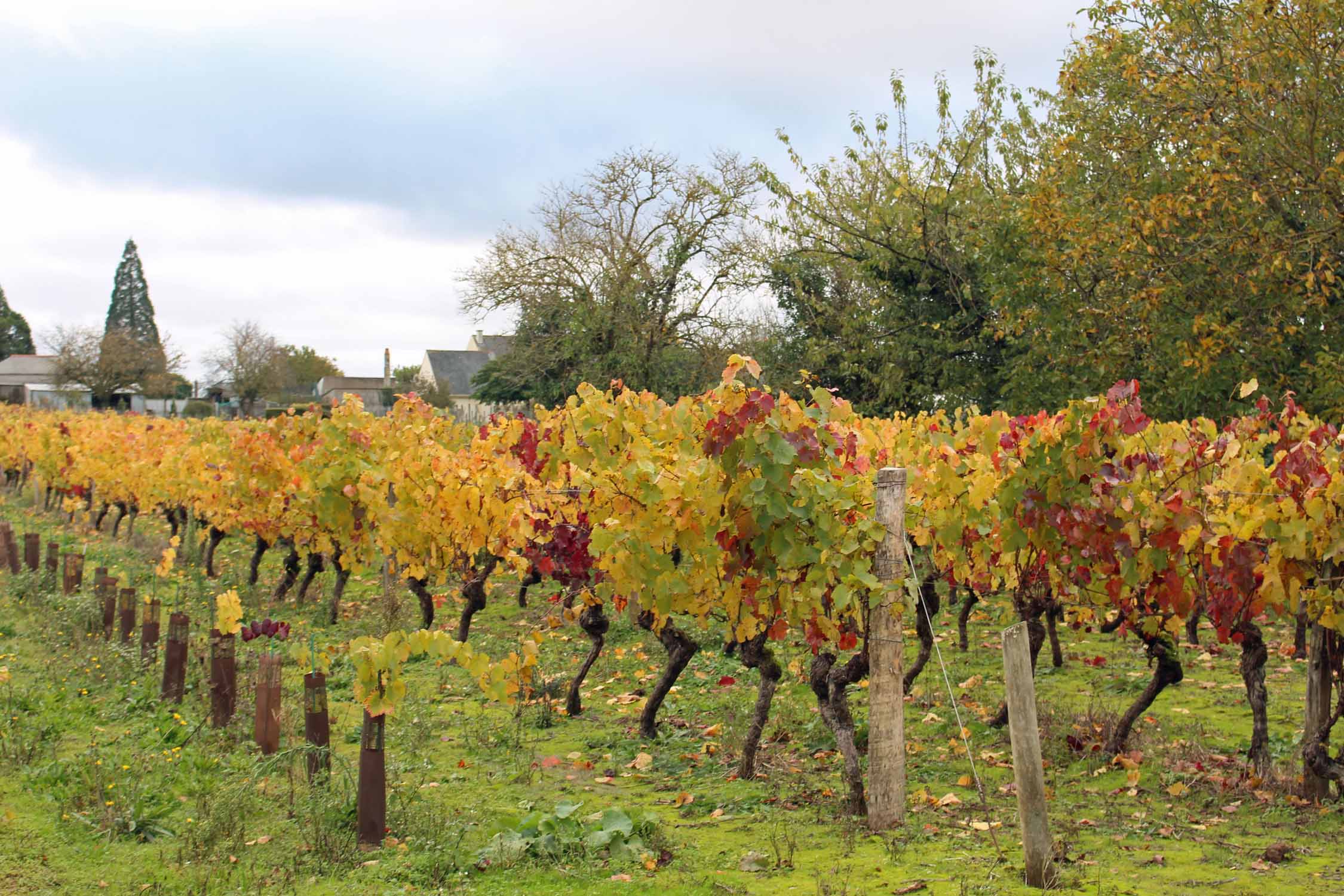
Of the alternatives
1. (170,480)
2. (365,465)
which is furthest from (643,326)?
(365,465)

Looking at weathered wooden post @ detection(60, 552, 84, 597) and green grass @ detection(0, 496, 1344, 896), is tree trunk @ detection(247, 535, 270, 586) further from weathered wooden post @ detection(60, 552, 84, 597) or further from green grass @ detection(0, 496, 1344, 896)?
green grass @ detection(0, 496, 1344, 896)

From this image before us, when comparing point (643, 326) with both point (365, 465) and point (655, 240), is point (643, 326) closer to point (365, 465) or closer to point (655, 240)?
point (655, 240)

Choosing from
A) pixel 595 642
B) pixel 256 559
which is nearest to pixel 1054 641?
pixel 595 642

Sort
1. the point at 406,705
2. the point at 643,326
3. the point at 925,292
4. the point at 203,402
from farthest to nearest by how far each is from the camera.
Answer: the point at 203,402
the point at 643,326
the point at 925,292
the point at 406,705

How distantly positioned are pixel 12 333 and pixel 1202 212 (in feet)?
276

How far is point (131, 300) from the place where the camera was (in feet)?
261

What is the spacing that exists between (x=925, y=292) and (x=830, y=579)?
52.8 feet

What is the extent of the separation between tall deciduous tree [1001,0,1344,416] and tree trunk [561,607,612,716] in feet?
26.4

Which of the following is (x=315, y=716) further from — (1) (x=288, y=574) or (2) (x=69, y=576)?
(1) (x=288, y=574)

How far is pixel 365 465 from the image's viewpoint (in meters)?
10.6

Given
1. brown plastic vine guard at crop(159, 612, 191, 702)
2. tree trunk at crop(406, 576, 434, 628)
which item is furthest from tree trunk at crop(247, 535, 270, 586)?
brown plastic vine guard at crop(159, 612, 191, 702)

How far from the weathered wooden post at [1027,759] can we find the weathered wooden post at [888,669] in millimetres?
827

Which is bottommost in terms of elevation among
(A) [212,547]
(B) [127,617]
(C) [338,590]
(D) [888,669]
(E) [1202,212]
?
(C) [338,590]

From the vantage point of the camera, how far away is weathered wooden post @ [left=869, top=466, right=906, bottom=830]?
208 inches
